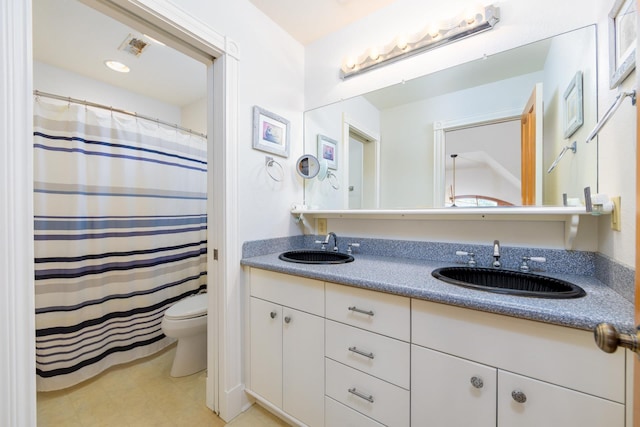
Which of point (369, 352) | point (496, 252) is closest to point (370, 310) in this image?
point (369, 352)

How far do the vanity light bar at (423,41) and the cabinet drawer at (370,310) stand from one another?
4.60 ft

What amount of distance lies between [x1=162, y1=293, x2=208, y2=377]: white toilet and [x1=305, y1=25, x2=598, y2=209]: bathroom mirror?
1.13m

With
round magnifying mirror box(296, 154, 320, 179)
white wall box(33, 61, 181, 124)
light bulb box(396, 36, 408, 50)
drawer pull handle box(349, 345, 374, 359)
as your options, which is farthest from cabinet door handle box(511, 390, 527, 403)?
white wall box(33, 61, 181, 124)

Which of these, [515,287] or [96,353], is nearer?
[515,287]

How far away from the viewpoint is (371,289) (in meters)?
1.00

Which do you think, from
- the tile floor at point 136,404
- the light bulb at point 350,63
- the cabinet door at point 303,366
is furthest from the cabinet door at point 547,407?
the light bulb at point 350,63

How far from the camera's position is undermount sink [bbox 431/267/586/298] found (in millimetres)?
934

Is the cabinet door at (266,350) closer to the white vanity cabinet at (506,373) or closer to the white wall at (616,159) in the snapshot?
the white vanity cabinet at (506,373)

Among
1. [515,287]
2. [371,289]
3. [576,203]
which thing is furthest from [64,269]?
[576,203]

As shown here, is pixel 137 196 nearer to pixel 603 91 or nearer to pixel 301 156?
pixel 301 156

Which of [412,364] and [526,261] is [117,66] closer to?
[412,364]

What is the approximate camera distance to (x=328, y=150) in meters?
1.89

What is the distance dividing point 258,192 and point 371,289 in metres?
0.93

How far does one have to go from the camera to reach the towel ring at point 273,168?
1.63 m
